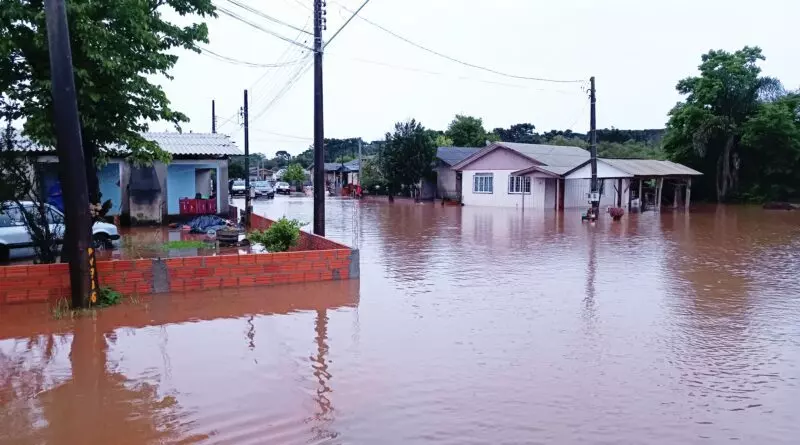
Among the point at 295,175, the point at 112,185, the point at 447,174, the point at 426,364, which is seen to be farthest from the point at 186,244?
the point at 295,175

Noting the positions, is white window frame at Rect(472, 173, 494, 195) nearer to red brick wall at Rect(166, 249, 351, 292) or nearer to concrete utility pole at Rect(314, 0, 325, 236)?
concrete utility pole at Rect(314, 0, 325, 236)

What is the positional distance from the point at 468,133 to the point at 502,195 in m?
24.7

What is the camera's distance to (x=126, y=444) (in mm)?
4766

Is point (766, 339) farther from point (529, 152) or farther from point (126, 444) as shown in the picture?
point (529, 152)

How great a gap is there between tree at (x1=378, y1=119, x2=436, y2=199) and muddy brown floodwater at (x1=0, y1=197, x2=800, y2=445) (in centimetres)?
3464

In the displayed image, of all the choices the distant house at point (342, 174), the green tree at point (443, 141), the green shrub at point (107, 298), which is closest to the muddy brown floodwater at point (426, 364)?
the green shrub at point (107, 298)

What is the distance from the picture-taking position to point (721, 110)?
43031mm

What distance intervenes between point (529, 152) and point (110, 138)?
3258cm

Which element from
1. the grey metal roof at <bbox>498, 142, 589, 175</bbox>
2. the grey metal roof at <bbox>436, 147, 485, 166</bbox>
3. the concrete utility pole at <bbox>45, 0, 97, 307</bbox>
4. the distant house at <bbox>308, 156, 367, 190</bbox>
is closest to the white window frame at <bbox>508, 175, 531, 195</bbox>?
the grey metal roof at <bbox>498, 142, 589, 175</bbox>

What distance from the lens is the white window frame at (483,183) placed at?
41.1m

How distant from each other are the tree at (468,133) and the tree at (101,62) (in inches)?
2079

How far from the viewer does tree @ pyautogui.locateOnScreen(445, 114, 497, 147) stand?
62906mm

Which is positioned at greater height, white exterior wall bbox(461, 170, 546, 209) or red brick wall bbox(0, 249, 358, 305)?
white exterior wall bbox(461, 170, 546, 209)

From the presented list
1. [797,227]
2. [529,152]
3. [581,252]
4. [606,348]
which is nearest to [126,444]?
[606,348]
